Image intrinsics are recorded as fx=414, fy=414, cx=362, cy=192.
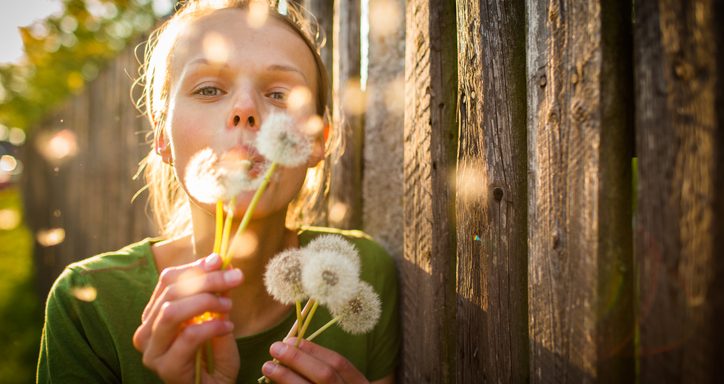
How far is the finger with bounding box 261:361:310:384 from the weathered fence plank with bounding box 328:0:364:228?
1169 mm

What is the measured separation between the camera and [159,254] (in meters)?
1.92

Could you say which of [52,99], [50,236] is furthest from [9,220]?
[50,236]

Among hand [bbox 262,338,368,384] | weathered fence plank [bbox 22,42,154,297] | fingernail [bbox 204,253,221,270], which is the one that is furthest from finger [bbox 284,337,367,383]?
weathered fence plank [bbox 22,42,154,297]

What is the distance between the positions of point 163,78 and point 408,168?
1.12m

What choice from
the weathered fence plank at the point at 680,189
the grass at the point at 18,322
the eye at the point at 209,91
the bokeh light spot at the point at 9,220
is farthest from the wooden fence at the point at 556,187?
the bokeh light spot at the point at 9,220

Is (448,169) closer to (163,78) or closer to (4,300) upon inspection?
(163,78)

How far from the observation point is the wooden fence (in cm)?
88

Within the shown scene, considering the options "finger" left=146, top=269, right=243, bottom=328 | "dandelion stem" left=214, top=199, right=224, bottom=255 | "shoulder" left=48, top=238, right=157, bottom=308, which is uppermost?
"dandelion stem" left=214, top=199, right=224, bottom=255

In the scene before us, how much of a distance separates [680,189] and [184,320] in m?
1.21

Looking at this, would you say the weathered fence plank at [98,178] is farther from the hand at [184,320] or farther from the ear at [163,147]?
the hand at [184,320]

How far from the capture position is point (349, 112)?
238cm

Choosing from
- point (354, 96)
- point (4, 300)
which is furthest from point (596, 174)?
point (4, 300)

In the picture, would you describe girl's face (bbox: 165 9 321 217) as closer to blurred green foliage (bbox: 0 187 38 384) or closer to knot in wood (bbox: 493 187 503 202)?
knot in wood (bbox: 493 187 503 202)

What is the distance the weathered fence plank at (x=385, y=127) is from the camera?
6.82 ft
